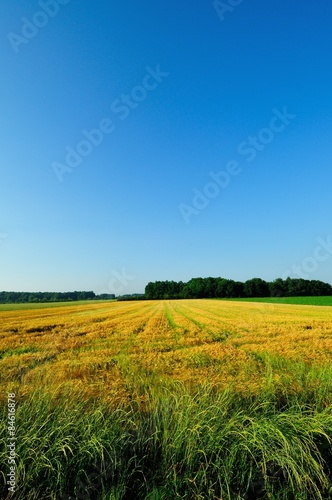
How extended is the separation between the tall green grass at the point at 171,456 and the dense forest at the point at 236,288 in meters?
95.4

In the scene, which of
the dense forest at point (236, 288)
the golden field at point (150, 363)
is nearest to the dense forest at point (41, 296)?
the dense forest at point (236, 288)

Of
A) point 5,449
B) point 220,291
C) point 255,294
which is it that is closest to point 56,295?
point 220,291

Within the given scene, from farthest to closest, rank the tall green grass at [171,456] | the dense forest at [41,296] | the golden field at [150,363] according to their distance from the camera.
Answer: the dense forest at [41,296], the golden field at [150,363], the tall green grass at [171,456]

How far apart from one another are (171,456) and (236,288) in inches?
4197

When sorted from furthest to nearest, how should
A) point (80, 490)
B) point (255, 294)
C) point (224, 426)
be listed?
point (255, 294)
point (224, 426)
point (80, 490)

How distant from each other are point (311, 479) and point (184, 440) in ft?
4.19

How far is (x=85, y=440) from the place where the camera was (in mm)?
3002

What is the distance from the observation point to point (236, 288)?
4168 inches

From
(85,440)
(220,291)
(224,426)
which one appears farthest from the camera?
(220,291)

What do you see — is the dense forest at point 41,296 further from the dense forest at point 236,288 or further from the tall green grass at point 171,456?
the tall green grass at point 171,456

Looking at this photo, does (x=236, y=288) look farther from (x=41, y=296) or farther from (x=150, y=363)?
(x=150, y=363)

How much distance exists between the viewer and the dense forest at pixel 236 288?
300ft

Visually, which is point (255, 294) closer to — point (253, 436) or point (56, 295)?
point (56, 295)

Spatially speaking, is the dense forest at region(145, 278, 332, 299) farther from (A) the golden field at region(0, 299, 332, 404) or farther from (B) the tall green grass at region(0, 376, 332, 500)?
(B) the tall green grass at region(0, 376, 332, 500)
